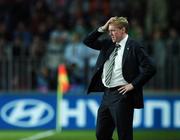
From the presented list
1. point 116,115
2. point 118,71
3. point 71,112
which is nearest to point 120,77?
point 118,71

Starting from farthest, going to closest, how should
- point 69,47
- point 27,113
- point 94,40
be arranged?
point 69,47 < point 27,113 < point 94,40

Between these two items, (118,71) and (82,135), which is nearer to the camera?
(118,71)

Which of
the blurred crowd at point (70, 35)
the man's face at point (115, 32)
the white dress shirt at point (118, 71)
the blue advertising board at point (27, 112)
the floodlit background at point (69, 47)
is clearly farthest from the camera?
the blurred crowd at point (70, 35)

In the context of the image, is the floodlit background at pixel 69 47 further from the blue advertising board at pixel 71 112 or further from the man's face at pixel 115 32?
the man's face at pixel 115 32

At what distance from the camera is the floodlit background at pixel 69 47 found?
60.2 feet

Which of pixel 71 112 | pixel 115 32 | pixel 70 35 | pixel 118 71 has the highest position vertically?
pixel 115 32

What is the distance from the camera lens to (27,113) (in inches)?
720

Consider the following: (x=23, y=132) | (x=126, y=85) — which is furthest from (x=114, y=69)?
(x=23, y=132)

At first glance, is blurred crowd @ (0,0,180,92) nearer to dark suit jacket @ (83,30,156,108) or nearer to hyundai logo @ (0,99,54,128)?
hyundai logo @ (0,99,54,128)

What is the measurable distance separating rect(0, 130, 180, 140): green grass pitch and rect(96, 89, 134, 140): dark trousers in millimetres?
5386

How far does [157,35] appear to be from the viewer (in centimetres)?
2031

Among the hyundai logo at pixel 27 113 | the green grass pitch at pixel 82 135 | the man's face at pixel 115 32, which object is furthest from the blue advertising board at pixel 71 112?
the man's face at pixel 115 32

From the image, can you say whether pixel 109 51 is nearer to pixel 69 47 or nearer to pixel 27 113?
pixel 27 113

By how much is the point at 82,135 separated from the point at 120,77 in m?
6.68
